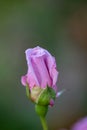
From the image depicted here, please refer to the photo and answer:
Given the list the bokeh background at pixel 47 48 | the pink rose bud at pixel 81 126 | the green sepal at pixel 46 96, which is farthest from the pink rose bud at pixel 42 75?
the bokeh background at pixel 47 48

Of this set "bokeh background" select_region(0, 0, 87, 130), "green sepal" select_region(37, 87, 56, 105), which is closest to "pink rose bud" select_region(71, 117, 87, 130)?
"green sepal" select_region(37, 87, 56, 105)

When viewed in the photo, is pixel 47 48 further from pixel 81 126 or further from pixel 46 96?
pixel 81 126

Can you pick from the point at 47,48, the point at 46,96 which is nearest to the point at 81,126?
the point at 46,96

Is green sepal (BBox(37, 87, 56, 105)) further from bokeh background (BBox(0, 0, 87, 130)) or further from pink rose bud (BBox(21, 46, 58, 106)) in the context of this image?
bokeh background (BBox(0, 0, 87, 130))

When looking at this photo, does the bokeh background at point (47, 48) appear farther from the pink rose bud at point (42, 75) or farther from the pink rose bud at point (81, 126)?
the pink rose bud at point (81, 126)

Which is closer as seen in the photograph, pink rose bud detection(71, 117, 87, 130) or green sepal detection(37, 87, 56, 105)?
pink rose bud detection(71, 117, 87, 130)

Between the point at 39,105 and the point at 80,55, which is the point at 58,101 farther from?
the point at 39,105
